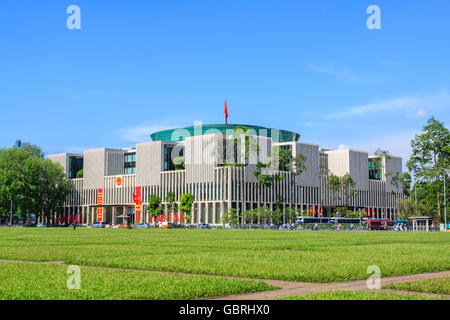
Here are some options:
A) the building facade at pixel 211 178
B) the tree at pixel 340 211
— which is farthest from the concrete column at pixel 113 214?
the tree at pixel 340 211

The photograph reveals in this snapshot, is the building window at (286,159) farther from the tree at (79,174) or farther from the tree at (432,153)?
the tree at (79,174)

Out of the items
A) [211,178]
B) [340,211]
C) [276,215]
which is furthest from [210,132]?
[276,215]

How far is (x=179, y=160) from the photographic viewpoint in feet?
493

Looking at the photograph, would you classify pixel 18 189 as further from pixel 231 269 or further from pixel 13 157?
pixel 231 269

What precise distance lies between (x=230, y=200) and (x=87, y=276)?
119383 mm

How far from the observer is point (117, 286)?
476 inches

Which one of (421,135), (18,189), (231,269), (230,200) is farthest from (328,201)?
(231,269)

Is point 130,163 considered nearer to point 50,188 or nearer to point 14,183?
point 50,188

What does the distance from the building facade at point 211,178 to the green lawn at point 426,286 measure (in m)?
107

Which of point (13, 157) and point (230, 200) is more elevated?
point (13, 157)
